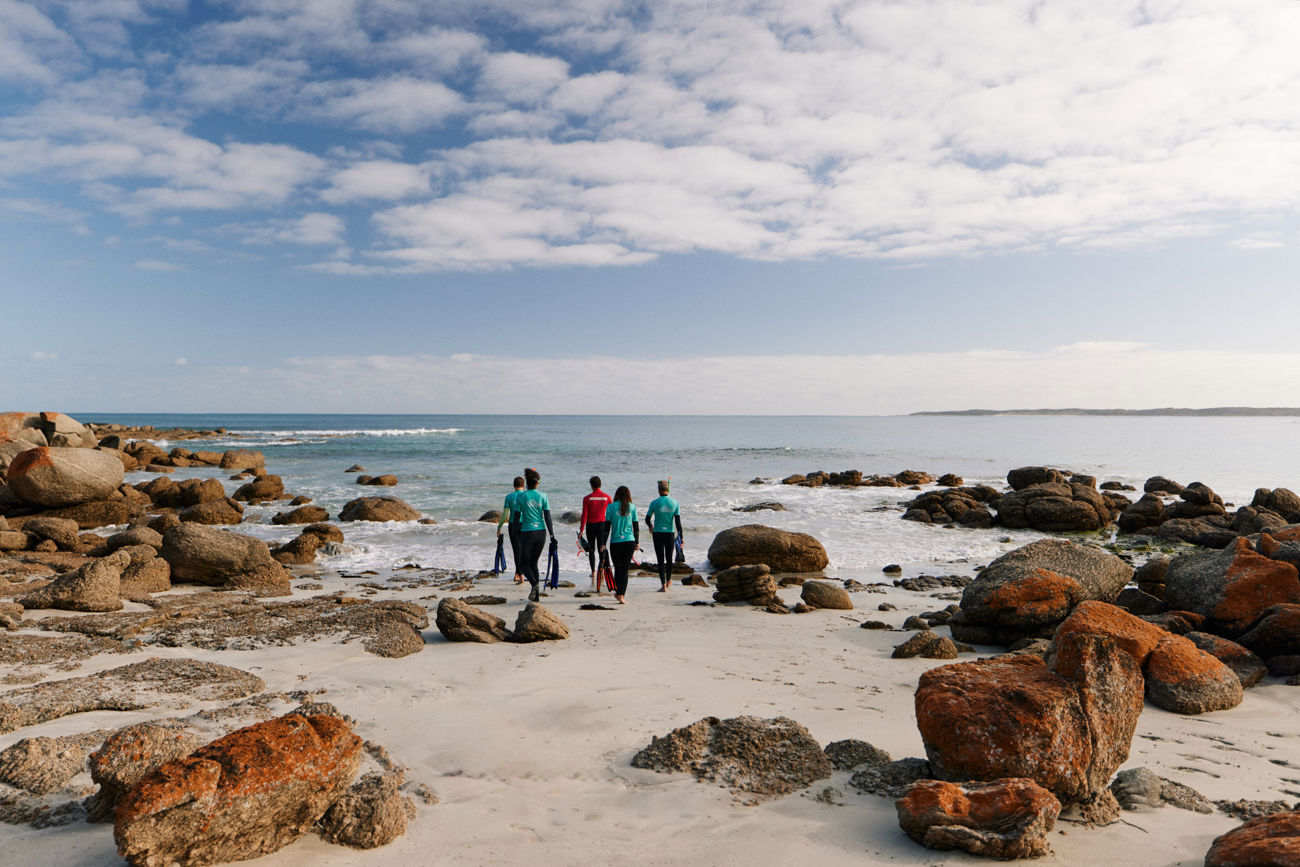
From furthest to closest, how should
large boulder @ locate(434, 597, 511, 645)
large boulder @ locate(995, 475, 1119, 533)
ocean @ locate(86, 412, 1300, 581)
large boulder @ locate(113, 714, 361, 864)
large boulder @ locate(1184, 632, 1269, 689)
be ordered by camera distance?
large boulder @ locate(995, 475, 1119, 533) → ocean @ locate(86, 412, 1300, 581) → large boulder @ locate(434, 597, 511, 645) → large boulder @ locate(1184, 632, 1269, 689) → large boulder @ locate(113, 714, 361, 864)

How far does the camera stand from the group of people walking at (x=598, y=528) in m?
10.4

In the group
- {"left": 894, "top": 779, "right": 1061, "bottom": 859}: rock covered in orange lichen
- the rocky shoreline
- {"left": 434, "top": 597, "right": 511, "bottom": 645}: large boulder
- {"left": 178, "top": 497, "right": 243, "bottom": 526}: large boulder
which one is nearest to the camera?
{"left": 894, "top": 779, "right": 1061, "bottom": 859}: rock covered in orange lichen

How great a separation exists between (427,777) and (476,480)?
29.8m

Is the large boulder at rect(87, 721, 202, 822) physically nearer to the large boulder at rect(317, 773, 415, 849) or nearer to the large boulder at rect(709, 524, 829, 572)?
the large boulder at rect(317, 773, 415, 849)

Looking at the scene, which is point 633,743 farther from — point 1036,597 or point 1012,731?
point 1036,597

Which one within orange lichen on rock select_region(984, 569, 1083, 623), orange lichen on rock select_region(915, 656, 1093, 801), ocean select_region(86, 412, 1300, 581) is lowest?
ocean select_region(86, 412, 1300, 581)

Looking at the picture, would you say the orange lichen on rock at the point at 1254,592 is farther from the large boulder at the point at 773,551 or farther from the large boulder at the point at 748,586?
the large boulder at the point at 773,551

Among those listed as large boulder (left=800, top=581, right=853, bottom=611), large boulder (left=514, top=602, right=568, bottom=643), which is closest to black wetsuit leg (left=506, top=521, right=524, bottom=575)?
large boulder (left=514, top=602, right=568, bottom=643)

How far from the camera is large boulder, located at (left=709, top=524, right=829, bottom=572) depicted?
13898 mm

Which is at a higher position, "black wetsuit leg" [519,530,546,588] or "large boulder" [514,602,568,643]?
"black wetsuit leg" [519,530,546,588]

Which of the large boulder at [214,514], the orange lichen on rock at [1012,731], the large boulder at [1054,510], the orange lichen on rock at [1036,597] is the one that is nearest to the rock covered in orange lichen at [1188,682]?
the orange lichen on rock at [1036,597]

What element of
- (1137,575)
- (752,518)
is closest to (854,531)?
(752,518)

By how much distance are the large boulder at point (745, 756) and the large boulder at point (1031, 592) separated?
15.1ft

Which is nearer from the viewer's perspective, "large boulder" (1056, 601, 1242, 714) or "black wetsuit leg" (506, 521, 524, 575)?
"large boulder" (1056, 601, 1242, 714)
